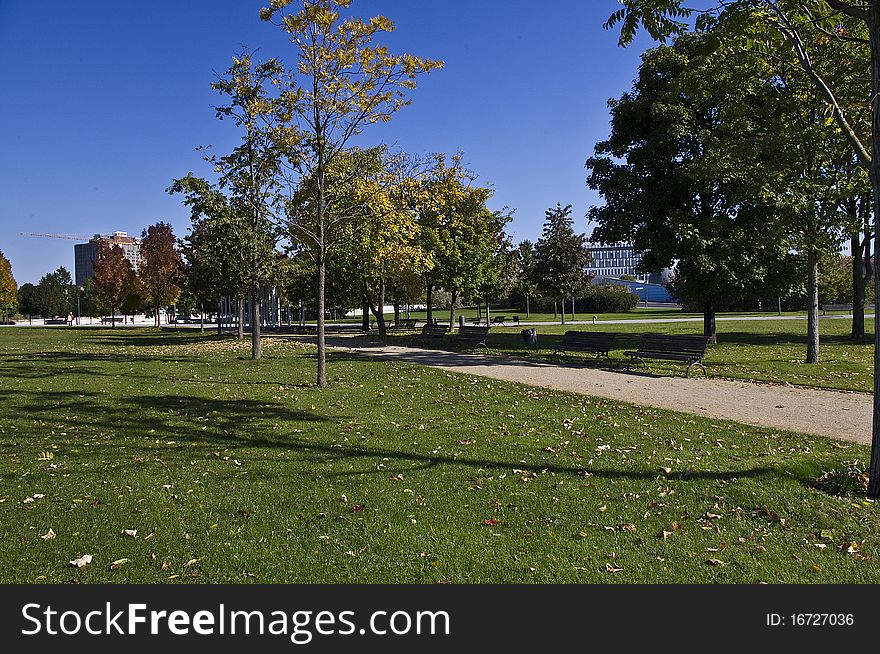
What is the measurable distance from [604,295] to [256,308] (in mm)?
53731

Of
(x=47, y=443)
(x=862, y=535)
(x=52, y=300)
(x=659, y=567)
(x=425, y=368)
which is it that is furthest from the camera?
(x=52, y=300)

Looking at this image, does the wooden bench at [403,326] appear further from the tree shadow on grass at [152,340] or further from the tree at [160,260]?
the tree at [160,260]

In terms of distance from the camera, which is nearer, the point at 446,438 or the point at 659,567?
the point at 659,567

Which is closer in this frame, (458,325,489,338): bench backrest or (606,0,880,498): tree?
(606,0,880,498): tree

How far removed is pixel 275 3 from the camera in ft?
40.7

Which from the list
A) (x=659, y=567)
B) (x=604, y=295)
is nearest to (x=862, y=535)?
(x=659, y=567)

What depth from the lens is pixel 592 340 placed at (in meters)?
17.6

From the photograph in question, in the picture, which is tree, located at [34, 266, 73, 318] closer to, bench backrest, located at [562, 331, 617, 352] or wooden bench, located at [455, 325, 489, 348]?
wooden bench, located at [455, 325, 489, 348]

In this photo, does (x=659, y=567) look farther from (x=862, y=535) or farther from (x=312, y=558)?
(x=312, y=558)

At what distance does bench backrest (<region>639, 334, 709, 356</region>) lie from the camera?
14.0 m

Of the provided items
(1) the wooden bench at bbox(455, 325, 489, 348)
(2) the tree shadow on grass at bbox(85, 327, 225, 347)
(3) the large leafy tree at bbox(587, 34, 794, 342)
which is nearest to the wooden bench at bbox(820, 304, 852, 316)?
(3) the large leafy tree at bbox(587, 34, 794, 342)

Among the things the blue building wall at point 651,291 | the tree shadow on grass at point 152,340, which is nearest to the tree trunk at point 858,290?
the tree shadow on grass at point 152,340

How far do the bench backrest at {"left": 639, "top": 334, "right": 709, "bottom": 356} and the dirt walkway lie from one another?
87 cm

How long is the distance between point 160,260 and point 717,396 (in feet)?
145
